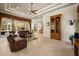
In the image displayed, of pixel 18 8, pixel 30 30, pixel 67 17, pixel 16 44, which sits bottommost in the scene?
pixel 16 44

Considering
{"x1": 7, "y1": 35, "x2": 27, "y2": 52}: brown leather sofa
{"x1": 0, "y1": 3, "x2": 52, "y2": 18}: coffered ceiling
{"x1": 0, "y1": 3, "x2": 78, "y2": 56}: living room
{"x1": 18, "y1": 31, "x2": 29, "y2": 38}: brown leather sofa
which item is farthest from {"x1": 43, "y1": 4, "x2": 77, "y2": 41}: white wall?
{"x1": 7, "y1": 35, "x2": 27, "y2": 52}: brown leather sofa

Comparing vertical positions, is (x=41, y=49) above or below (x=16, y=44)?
below

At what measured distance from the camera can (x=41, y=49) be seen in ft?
11.0

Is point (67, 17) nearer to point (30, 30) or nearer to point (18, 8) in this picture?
point (30, 30)

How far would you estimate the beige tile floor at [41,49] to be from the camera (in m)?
2.98

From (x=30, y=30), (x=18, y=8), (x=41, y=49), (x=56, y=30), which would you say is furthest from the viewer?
(x=56, y=30)

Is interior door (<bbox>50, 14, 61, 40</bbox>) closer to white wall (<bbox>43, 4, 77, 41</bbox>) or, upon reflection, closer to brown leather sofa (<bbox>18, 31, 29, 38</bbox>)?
white wall (<bbox>43, 4, 77, 41</bbox>)

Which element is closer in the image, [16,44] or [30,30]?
[30,30]

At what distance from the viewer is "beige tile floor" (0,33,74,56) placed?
2.98 m

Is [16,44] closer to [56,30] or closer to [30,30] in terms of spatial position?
[30,30]

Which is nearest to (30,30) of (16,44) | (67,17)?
(16,44)

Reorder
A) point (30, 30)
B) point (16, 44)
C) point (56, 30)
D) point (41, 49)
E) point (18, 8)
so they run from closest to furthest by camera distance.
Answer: point (18, 8) < point (30, 30) < point (41, 49) < point (16, 44) < point (56, 30)

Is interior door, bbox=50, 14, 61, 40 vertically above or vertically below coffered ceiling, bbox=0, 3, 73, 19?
below

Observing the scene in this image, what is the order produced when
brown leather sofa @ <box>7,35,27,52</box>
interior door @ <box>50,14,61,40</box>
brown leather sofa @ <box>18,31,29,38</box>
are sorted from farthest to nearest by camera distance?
1. interior door @ <box>50,14,61,40</box>
2. brown leather sofa @ <box>7,35,27,52</box>
3. brown leather sofa @ <box>18,31,29,38</box>
